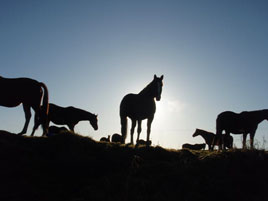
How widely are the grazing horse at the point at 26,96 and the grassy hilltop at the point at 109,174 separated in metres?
3.34

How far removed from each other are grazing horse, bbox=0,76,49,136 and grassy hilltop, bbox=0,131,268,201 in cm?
334

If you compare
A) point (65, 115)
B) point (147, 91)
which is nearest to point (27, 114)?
point (147, 91)

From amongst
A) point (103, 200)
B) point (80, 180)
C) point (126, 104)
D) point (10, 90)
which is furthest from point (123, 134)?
point (103, 200)

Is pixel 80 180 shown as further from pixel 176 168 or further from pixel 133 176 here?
pixel 176 168

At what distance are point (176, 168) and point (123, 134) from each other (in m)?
6.63

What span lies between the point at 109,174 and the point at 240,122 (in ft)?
39.6

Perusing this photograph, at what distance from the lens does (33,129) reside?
12734 mm

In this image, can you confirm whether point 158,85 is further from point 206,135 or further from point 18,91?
point 206,135

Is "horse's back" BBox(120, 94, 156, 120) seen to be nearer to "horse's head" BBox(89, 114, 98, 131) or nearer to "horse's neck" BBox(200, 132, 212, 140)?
"horse's head" BBox(89, 114, 98, 131)

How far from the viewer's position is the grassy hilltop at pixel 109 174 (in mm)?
6176

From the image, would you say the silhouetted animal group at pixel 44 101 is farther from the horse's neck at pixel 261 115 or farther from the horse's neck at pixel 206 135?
the horse's neck at pixel 206 135

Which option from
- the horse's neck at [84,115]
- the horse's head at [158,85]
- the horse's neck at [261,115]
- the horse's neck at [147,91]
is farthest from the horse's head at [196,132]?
the horse's head at [158,85]

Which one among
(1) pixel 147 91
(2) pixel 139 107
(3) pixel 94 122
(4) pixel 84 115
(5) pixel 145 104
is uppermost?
(1) pixel 147 91

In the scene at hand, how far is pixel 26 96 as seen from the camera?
12.3 m
